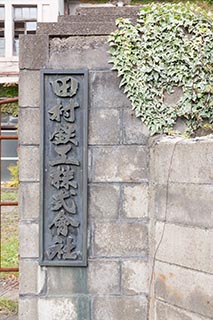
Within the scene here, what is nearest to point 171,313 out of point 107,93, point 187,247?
point 187,247

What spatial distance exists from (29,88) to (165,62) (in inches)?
37.2

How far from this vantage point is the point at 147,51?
292cm

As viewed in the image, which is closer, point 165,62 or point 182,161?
point 182,161

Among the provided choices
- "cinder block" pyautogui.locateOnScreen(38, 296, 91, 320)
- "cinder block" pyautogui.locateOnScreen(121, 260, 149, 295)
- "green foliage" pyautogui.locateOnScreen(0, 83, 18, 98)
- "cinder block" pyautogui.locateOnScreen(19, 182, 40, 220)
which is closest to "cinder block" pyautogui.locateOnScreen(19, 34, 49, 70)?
"cinder block" pyautogui.locateOnScreen(19, 182, 40, 220)

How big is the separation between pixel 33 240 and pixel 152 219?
0.84 metres

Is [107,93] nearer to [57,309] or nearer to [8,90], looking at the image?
[57,309]

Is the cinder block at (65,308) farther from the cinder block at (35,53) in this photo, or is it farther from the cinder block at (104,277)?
the cinder block at (35,53)

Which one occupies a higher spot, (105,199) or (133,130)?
(133,130)

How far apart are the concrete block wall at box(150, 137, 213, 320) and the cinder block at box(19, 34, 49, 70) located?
98cm

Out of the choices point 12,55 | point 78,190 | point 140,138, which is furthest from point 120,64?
point 12,55

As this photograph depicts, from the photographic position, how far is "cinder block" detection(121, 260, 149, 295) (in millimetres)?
2977

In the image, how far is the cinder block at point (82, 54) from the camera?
2.99 metres

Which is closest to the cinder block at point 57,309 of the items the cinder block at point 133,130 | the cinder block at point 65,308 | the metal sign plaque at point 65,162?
the cinder block at point 65,308

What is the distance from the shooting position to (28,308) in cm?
304
